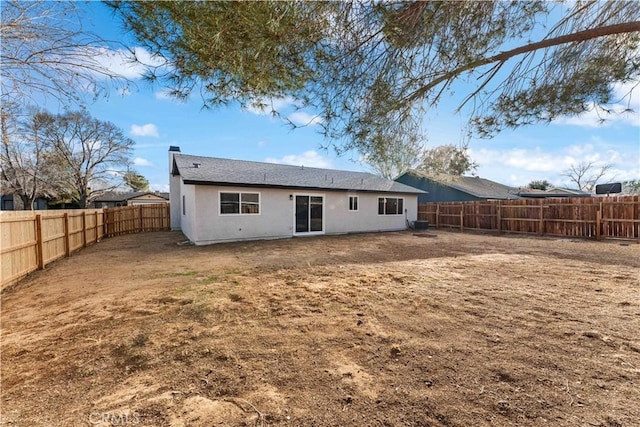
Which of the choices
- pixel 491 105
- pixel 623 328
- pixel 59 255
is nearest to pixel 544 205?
pixel 491 105

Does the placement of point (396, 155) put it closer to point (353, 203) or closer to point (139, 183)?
point (353, 203)

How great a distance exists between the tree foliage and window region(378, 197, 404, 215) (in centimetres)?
962

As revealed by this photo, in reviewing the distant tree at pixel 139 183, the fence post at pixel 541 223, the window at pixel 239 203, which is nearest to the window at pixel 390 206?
the fence post at pixel 541 223

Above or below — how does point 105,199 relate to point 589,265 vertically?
above

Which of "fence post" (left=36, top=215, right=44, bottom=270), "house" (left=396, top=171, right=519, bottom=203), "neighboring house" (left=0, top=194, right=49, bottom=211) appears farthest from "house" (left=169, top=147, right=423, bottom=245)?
"neighboring house" (left=0, top=194, right=49, bottom=211)

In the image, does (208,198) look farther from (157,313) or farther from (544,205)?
(544,205)

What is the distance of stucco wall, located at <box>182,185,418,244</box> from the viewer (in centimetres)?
970

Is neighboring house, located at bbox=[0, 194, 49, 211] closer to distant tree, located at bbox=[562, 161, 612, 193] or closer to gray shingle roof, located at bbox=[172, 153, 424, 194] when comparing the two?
gray shingle roof, located at bbox=[172, 153, 424, 194]

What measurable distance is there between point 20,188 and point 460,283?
2823 cm

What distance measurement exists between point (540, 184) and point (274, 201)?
37102 millimetres

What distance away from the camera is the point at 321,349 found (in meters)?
2.71

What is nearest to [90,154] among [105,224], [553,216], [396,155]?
[105,224]

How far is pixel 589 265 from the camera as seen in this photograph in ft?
21.4

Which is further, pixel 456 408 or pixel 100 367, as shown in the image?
pixel 100 367
